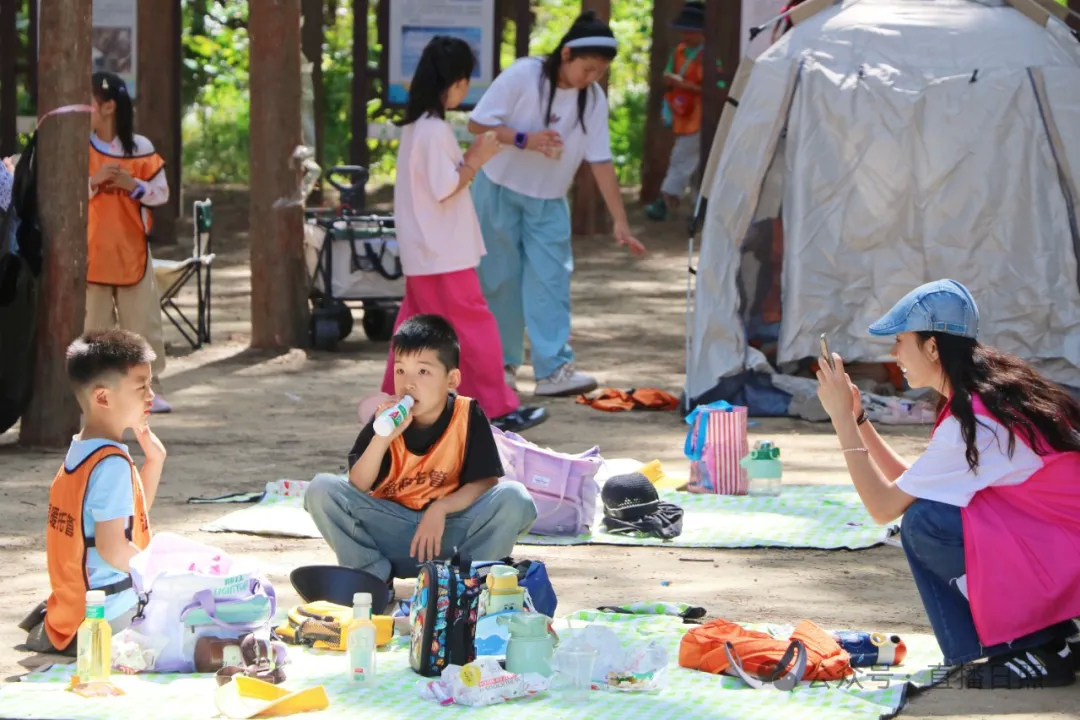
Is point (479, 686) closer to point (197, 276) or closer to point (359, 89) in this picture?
point (197, 276)

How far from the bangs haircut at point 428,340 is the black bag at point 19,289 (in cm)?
257

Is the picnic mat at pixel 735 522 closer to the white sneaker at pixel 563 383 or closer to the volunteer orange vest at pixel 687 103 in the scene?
the white sneaker at pixel 563 383

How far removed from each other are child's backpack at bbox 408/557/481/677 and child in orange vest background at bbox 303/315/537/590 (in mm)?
631

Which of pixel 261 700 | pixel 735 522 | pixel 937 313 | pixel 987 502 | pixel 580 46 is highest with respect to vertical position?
pixel 580 46

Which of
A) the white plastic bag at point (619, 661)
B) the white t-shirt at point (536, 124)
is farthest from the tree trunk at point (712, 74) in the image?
Result: the white plastic bag at point (619, 661)

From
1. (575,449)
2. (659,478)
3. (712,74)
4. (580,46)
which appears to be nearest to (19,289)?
(575,449)

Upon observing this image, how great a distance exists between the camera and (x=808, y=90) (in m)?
8.09

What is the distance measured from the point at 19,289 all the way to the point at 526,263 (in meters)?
2.46

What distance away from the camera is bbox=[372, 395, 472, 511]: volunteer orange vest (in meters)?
4.71

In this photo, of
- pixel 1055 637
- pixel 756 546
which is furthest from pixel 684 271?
pixel 1055 637

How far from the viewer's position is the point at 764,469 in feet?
21.2

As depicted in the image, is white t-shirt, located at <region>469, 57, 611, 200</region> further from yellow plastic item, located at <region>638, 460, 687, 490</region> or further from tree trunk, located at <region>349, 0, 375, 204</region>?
tree trunk, located at <region>349, 0, 375, 204</region>

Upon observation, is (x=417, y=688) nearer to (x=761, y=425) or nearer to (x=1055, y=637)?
(x=1055, y=637)

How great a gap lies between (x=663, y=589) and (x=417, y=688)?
1.25 metres
